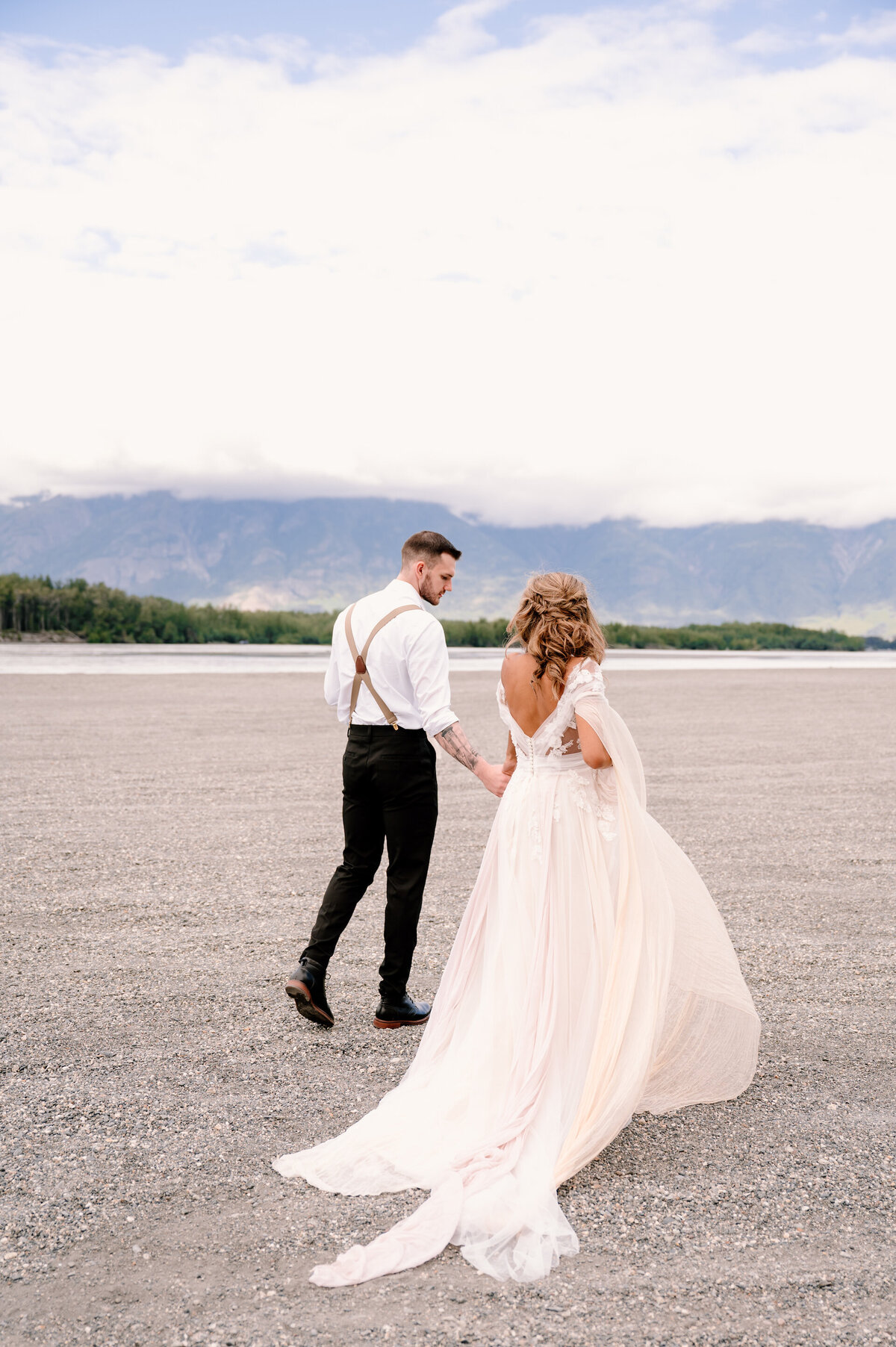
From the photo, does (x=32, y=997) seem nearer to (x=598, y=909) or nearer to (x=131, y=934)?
(x=131, y=934)

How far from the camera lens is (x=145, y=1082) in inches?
161

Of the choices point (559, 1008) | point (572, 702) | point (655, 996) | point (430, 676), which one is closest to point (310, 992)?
point (559, 1008)

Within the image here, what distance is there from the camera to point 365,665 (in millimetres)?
4582

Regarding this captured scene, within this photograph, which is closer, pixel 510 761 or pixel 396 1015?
pixel 510 761

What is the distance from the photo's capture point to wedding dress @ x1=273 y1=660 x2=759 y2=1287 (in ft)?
11.0

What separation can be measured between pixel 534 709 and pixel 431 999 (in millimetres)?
2014

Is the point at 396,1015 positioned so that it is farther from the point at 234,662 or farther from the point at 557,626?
the point at 234,662

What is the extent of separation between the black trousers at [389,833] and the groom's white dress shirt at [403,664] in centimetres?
10

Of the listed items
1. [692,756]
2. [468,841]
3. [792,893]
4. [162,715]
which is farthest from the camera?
[162,715]

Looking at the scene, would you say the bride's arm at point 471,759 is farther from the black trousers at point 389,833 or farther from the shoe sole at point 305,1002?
the shoe sole at point 305,1002

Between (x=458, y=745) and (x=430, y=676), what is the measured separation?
12.9 inches

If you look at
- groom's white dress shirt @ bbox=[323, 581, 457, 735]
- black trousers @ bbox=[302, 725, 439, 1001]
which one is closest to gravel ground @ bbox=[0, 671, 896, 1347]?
A: black trousers @ bbox=[302, 725, 439, 1001]

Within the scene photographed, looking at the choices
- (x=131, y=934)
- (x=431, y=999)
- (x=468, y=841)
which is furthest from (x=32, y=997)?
(x=468, y=841)

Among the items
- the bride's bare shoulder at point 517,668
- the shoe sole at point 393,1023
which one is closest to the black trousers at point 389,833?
the shoe sole at point 393,1023
